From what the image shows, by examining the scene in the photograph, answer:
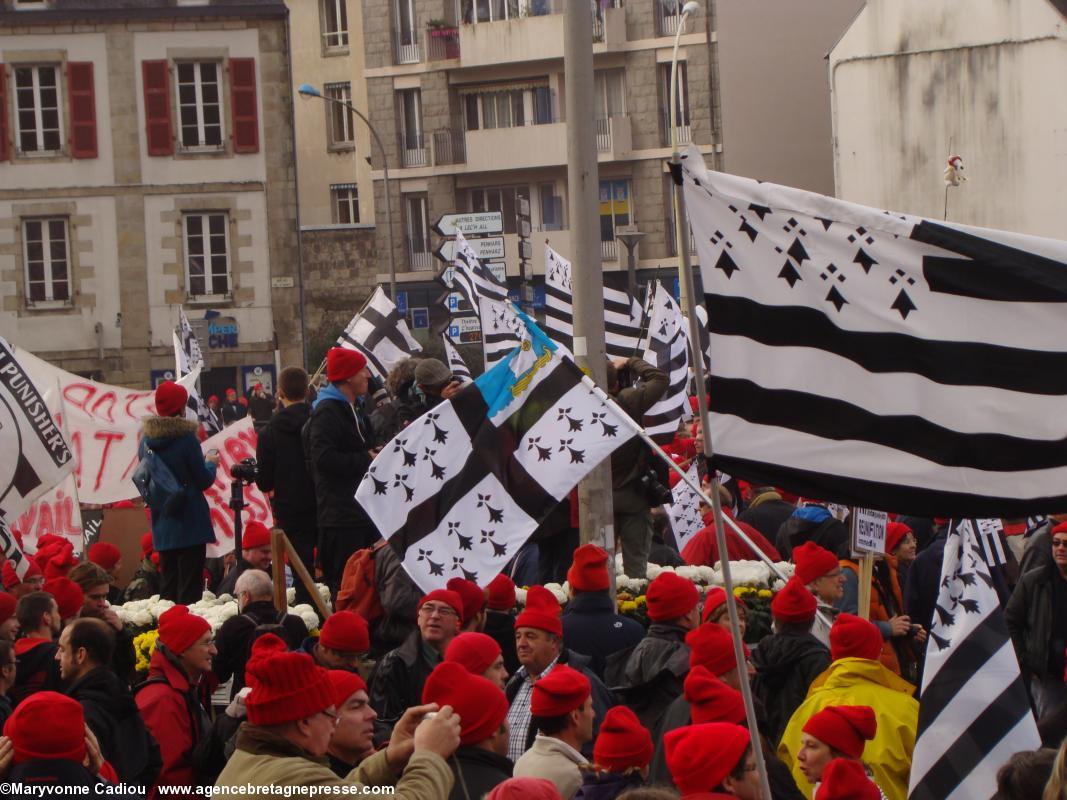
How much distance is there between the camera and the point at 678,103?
47719 mm

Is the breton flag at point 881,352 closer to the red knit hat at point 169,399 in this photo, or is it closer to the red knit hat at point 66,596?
the red knit hat at point 66,596

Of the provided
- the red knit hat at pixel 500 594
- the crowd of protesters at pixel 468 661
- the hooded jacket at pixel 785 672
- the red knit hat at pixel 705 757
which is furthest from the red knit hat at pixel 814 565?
the red knit hat at pixel 705 757

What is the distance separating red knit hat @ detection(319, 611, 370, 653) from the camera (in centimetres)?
766

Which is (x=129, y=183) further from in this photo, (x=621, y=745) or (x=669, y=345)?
(x=621, y=745)

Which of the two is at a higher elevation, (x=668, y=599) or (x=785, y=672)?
(x=668, y=599)

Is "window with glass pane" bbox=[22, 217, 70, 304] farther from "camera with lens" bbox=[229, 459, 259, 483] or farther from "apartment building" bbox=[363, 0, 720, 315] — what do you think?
"camera with lens" bbox=[229, 459, 259, 483]

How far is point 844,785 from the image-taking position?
5.38m

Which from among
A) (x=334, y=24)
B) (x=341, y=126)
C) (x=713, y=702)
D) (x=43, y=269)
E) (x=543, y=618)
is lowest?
(x=713, y=702)

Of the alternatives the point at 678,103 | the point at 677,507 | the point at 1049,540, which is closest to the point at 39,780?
the point at 1049,540

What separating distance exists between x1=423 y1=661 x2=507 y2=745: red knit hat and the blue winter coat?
5639mm

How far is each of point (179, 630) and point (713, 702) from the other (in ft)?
8.15

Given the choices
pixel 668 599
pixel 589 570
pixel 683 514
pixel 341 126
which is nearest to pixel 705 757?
pixel 668 599

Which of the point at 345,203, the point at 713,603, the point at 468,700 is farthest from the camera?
the point at 345,203

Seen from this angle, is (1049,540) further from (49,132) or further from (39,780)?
(49,132)
